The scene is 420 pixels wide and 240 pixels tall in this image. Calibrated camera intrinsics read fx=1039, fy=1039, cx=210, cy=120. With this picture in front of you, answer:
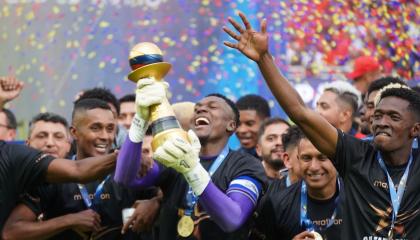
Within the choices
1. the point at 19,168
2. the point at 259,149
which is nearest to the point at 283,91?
the point at 19,168

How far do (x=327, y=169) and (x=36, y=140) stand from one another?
2954mm

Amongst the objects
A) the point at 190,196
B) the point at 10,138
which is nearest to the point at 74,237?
the point at 190,196

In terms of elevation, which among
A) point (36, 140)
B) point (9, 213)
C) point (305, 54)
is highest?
point (305, 54)

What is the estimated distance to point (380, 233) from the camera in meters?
6.32

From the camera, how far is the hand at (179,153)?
6.07 meters

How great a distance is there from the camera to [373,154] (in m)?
6.55

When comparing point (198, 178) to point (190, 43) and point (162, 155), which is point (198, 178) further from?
point (190, 43)

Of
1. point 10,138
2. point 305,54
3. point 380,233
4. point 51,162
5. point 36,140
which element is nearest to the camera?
point 380,233

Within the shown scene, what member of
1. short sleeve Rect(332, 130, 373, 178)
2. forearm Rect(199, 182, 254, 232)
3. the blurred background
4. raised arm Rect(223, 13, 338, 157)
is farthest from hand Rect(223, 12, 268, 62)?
the blurred background

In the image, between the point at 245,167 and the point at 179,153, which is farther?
the point at 245,167

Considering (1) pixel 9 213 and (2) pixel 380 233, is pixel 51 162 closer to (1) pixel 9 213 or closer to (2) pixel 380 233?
(1) pixel 9 213

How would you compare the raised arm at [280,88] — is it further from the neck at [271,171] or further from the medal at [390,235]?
the neck at [271,171]

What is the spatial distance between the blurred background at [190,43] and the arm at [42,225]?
413cm

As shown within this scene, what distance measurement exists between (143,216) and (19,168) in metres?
0.92
